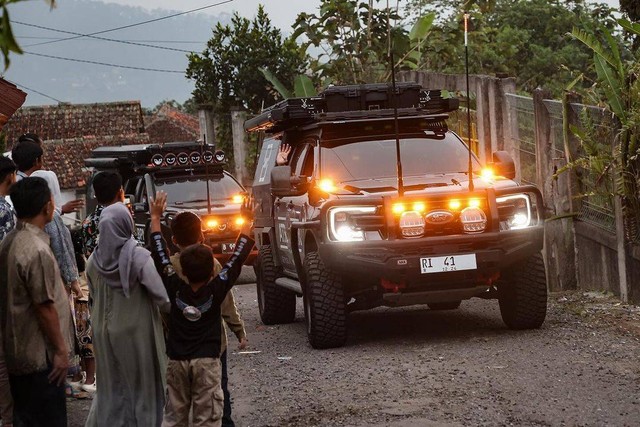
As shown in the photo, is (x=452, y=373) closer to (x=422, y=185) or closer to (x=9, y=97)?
(x=422, y=185)

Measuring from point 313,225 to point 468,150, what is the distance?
6.11 feet

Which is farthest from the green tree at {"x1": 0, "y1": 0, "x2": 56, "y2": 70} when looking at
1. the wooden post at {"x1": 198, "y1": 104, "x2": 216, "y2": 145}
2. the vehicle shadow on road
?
the wooden post at {"x1": 198, "y1": 104, "x2": 216, "y2": 145}

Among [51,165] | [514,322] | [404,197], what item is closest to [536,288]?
[514,322]

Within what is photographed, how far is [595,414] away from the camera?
874cm

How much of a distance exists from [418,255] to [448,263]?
28cm

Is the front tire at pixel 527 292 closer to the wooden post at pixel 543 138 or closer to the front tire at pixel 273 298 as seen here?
the front tire at pixel 273 298

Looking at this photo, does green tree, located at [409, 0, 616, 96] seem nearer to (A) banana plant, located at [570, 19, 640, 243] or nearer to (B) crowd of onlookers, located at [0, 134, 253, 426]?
(A) banana plant, located at [570, 19, 640, 243]

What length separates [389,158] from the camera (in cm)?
1321

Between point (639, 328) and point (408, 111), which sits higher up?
point (408, 111)

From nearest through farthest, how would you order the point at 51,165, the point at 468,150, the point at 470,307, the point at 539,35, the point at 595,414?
the point at 595,414 < the point at 468,150 < the point at 470,307 < the point at 539,35 < the point at 51,165

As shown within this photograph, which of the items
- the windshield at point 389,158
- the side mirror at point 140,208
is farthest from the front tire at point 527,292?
the side mirror at point 140,208

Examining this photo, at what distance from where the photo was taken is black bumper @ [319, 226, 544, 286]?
11.6 m

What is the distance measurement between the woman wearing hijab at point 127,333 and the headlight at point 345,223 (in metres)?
4.48

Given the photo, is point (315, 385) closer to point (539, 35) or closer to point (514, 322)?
point (514, 322)
